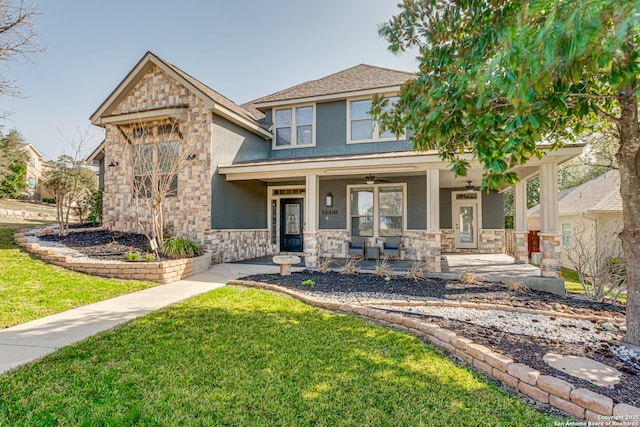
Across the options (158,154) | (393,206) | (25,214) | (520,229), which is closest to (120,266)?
(158,154)

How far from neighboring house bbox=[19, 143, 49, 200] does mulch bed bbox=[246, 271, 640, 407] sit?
28267 mm

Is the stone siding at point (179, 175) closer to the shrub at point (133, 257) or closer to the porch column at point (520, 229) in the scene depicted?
the shrub at point (133, 257)

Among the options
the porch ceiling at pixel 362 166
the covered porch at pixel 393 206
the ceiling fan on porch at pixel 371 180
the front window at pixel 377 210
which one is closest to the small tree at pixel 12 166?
the porch ceiling at pixel 362 166

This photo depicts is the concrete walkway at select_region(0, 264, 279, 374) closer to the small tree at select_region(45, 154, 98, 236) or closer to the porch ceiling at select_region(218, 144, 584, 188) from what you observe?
the porch ceiling at select_region(218, 144, 584, 188)

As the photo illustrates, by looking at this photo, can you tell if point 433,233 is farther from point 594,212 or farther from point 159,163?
point 594,212

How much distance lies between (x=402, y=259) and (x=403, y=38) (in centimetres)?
749

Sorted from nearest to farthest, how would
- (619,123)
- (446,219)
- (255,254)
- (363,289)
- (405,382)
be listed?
(405,382), (619,123), (363,289), (255,254), (446,219)

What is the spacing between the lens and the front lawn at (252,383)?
7.75ft

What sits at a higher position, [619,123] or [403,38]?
[403,38]

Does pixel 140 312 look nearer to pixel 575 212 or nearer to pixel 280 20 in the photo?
pixel 280 20

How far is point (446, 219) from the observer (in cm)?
1366

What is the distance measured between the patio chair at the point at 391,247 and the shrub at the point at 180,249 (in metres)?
5.99

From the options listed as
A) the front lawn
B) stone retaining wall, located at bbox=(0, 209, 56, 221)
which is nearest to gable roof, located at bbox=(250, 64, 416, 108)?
the front lawn


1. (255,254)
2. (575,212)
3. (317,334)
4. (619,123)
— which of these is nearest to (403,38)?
(619,123)
